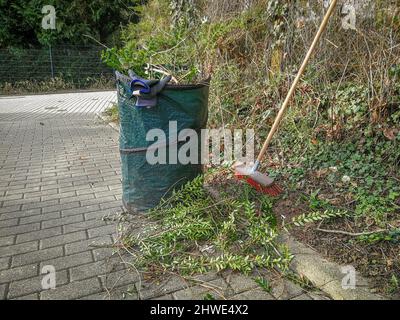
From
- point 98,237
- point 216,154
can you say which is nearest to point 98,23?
point 216,154

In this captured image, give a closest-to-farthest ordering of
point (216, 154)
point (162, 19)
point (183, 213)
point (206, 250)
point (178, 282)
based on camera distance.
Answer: point (178, 282) < point (206, 250) < point (183, 213) < point (216, 154) < point (162, 19)

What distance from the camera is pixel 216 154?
428 cm

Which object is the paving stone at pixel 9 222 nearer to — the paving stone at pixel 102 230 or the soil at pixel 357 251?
the paving stone at pixel 102 230

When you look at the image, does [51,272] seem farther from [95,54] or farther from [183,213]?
[95,54]

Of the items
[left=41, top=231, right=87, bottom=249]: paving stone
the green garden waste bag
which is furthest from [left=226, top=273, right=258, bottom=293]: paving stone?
[left=41, top=231, right=87, bottom=249]: paving stone

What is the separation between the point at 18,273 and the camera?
7.35ft

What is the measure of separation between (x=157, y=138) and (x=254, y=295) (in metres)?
1.40

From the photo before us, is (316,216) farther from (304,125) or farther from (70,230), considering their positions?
(70,230)

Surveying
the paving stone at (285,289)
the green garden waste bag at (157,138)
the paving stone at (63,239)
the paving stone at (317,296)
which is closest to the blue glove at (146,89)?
the green garden waste bag at (157,138)

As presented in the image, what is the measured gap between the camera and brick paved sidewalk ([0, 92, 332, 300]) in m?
2.08

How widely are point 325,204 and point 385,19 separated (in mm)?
2024

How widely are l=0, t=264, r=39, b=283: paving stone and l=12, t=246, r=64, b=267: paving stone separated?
6 cm

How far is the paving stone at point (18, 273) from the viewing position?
219 cm

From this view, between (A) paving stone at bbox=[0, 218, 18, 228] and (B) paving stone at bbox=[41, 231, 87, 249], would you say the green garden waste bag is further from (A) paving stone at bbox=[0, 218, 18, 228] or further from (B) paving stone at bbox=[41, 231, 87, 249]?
(A) paving stone at bbox=[0, 218, 18, 228]
